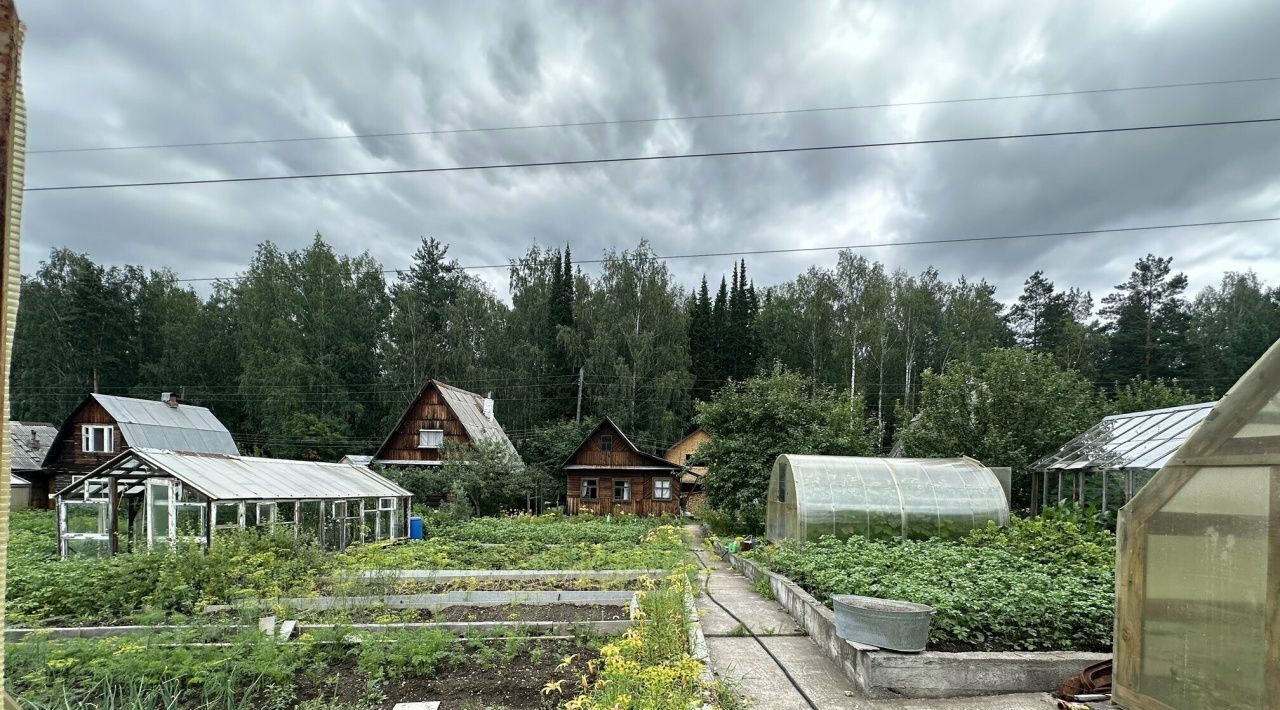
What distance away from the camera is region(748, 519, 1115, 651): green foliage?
6223mm

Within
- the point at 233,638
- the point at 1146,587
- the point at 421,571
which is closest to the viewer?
the point at 1146,587

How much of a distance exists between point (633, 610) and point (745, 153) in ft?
23.0

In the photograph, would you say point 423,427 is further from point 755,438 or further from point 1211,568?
point 1211,568

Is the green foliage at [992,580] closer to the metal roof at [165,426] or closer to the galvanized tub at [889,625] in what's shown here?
the galvanized tub at [889,625]

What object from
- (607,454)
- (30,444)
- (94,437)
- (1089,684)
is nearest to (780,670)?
(1089,684)

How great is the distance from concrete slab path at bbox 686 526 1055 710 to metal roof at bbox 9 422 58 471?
1469 inches

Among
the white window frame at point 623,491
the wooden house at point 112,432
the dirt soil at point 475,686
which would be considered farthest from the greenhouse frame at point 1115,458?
the wooden house at point 112,432

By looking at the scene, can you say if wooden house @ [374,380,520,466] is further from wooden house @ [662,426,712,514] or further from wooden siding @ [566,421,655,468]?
wooden house @ [662,426,712,514]

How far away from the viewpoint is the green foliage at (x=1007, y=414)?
19.3 metres

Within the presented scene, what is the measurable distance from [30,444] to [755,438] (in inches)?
1498

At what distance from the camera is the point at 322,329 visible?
134ft

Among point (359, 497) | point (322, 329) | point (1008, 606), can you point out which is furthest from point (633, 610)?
point (322, 329)

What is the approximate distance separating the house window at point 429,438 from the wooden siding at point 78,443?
13286 millimetres

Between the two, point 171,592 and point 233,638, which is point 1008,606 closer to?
point 233,638
